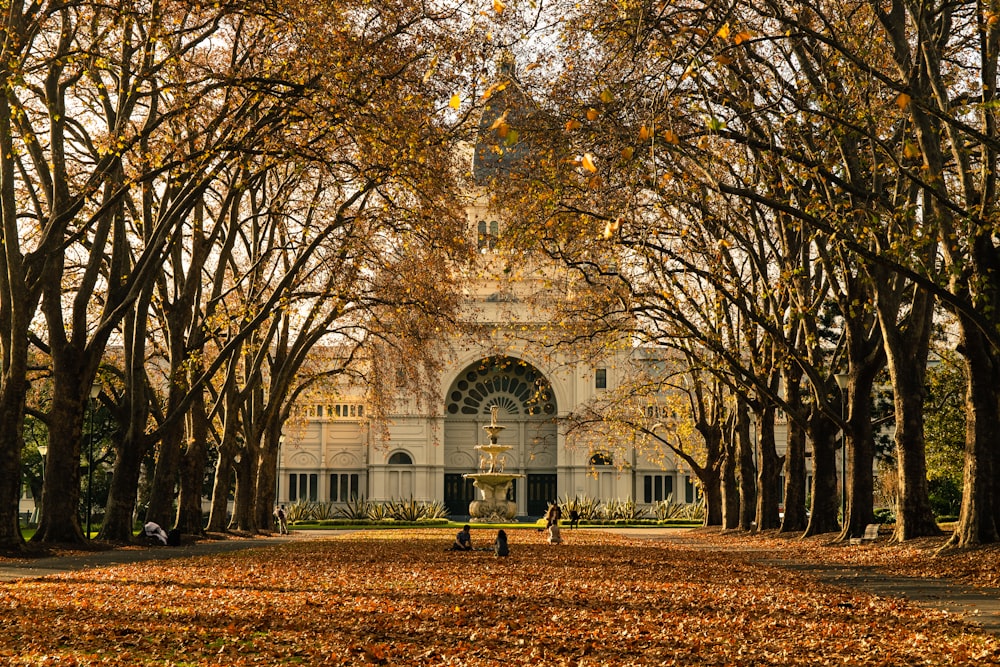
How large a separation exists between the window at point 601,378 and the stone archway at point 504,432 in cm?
307

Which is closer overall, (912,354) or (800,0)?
(800,0)

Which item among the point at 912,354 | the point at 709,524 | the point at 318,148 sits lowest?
the point at 709,524

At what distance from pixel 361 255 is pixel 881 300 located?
1097cm

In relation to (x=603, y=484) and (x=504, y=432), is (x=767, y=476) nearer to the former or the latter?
(x=603, y=484)

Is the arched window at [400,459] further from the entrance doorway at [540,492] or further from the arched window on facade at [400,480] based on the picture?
the entrance doorway at [540,492]

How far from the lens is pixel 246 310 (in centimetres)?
2630

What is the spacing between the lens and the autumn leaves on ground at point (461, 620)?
862cm

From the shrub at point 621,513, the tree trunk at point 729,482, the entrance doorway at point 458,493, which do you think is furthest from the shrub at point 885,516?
the entrance doorway at point 458,493

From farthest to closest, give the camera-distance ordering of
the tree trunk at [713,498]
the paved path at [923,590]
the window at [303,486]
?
the window at [303,486] → the tree trunk at [713,498] → the paved path at [923,590]

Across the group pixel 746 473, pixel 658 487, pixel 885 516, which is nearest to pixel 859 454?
pixel 746 473

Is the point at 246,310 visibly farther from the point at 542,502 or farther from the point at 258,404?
the point at 542,502

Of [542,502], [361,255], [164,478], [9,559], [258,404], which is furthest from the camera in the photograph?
[542,502]

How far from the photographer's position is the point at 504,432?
76.6 m

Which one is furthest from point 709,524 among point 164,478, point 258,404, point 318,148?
point 318,148
